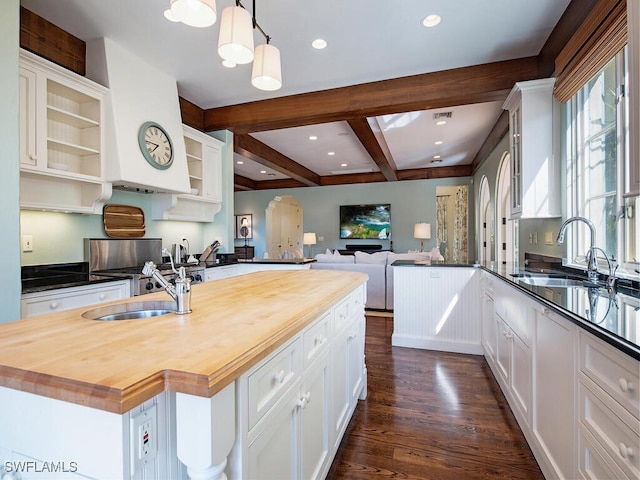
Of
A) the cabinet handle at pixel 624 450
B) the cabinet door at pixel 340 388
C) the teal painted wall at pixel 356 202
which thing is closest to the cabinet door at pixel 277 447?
the cabinet door at pixel 340 388

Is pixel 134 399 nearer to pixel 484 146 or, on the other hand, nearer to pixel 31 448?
pixel 31 448

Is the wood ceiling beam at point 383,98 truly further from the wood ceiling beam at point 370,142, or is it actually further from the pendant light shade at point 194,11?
the pendant light shade at point 194,11

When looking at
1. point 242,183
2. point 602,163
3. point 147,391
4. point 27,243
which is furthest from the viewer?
point 242,183

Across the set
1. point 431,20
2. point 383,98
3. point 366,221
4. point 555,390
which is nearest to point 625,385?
point 555,390

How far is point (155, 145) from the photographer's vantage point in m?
3.16

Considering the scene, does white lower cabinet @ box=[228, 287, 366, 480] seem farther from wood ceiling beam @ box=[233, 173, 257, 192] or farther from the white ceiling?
wood ceiling beam @ box=[233, 173, 257, 192]

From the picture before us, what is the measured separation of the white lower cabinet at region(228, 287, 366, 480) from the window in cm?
165

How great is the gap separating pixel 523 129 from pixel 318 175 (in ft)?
20.1

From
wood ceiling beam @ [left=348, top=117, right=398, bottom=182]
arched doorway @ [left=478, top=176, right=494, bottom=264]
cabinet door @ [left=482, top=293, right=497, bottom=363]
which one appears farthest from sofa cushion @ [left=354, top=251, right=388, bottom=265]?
arched doorway @ [left=478, top=176, right=494, bottom=264]

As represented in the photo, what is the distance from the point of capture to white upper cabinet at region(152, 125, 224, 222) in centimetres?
364

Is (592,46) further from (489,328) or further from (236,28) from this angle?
(489,328)

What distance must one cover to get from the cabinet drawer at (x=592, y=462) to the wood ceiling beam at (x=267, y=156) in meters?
4.70

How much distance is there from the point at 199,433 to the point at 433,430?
1769 millimetres

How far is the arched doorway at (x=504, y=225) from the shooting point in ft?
16.4
